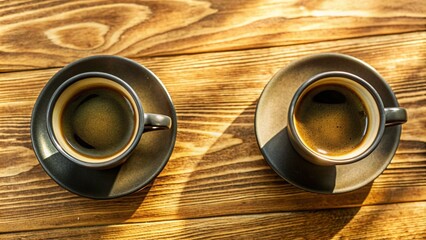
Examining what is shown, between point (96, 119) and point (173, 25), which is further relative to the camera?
point (173, 25)

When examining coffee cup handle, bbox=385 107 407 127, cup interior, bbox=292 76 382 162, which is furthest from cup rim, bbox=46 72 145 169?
coffee cup handle, bbox=385 107 407 127

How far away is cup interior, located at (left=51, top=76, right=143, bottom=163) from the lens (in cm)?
81

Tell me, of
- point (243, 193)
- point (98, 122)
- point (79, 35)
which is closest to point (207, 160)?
point (243, 193)

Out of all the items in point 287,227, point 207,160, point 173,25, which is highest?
point 173,25

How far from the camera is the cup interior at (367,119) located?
81 centimetres

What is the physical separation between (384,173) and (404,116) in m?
0.17

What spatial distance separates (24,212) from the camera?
932 millimetres

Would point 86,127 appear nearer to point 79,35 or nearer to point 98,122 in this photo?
point 98,122

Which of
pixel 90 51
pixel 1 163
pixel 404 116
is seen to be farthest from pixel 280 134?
Answer: pixel 1 163

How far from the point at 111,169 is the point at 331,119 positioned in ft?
1.23

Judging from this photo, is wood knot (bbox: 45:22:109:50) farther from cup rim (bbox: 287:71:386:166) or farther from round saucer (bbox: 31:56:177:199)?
cup rim (bbox: 287:71:386:166)

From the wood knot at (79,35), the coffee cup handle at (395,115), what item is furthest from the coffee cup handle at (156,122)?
the coffee cup handle at (395,115)

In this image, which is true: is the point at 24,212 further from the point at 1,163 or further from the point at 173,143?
the point at 173,143

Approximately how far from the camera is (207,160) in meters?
0.94
